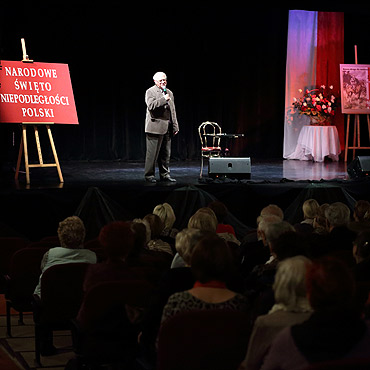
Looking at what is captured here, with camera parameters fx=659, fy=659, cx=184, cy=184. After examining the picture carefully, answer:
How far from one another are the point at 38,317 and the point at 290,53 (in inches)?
383

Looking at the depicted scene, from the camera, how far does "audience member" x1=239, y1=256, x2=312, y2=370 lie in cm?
233

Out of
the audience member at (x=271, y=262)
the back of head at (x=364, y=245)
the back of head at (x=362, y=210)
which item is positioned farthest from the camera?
the back of head at (x=362, y=210)

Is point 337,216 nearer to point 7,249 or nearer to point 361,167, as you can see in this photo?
point 7,249

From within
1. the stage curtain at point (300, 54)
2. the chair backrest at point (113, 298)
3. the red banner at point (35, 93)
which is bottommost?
the chair backrest at point (113, 298)

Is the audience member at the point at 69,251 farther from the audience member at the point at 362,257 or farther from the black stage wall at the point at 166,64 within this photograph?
the black stage wall at the point at 166,64

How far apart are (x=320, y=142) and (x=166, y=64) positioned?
3.12 m

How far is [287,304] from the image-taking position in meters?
2.41


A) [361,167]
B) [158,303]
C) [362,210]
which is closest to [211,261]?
[158,303]

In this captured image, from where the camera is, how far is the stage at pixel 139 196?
24.6 ft

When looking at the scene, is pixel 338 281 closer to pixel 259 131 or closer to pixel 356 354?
pixel 356 354

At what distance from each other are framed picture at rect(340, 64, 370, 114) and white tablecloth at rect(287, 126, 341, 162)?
523 mm

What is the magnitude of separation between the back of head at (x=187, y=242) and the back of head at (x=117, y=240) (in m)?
0.26

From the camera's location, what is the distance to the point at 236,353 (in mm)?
2465

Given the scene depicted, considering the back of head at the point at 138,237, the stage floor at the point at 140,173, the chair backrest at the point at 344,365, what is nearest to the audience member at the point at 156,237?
the back of head at the point at 138,237
